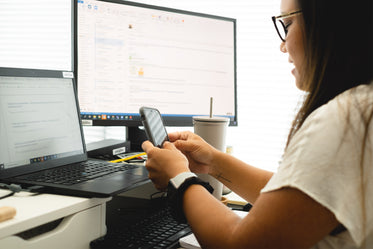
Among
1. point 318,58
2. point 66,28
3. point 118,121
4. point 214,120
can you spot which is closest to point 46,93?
point 118,121

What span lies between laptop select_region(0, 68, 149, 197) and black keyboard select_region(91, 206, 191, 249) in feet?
0.33

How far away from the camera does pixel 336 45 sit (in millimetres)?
519

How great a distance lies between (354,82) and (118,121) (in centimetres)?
83

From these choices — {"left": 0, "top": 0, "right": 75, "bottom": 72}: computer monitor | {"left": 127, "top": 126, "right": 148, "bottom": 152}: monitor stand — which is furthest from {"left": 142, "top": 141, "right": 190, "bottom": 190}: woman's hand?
{"left": 0, "top": 0, "right": 75, "bottom": 72}: computer monitor

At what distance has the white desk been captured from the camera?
536mm

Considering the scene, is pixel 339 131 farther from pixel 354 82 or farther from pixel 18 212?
pixel 18 212

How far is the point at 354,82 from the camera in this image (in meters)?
0.53

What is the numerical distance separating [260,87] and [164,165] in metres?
1.00

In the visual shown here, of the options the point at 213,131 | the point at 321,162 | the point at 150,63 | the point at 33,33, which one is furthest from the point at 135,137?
the point at 321,162

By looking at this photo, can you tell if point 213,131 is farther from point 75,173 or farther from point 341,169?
point 341,169

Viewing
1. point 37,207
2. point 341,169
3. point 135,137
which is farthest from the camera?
point 135,137

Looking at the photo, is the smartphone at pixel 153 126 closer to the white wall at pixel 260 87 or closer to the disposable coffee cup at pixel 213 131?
the disposable coffee cup at pixel 213 131

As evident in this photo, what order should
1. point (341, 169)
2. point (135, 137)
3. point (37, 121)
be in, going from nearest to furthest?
1. point (341, 169)
2. point (37, 121)
3. point (135, 137)

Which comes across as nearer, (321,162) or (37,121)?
(321,162)
